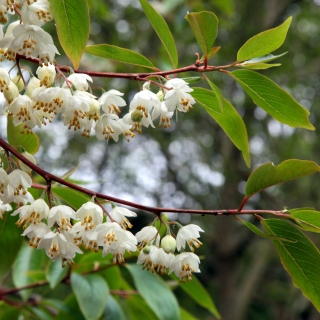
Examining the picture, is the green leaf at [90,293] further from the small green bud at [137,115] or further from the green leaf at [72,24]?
the green leaf at [72,24]

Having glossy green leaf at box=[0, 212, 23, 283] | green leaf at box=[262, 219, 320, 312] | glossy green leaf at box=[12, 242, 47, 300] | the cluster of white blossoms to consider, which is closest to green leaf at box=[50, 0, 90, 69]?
the cluster of white blossoms

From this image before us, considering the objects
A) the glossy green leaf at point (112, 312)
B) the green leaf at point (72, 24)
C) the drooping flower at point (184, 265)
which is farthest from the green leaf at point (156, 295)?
the green leaf at point (72, 24)

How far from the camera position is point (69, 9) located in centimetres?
92

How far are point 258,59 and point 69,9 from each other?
1.41ft

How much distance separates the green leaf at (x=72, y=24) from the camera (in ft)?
Answer: 3.02

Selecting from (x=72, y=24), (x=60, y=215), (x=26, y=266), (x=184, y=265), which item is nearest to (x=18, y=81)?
(x=72, y=24)

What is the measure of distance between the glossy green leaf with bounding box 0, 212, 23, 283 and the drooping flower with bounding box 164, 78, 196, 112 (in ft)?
2.44

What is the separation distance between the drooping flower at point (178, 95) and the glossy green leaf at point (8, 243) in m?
0.74

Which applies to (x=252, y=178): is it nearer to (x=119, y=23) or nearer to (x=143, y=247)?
(x=143, y=247)

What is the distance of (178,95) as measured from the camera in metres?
1.04

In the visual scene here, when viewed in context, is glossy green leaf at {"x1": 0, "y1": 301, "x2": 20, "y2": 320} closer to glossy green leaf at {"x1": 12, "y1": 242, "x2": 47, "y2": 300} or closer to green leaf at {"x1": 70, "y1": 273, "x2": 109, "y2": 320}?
glossy green leaf at {"x1": 12, "y1": 242, "x2": 47, "y2": 300}

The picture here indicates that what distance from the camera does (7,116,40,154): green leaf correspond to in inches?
51.8

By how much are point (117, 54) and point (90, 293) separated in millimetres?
892

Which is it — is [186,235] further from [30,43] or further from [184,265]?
[30,43]
